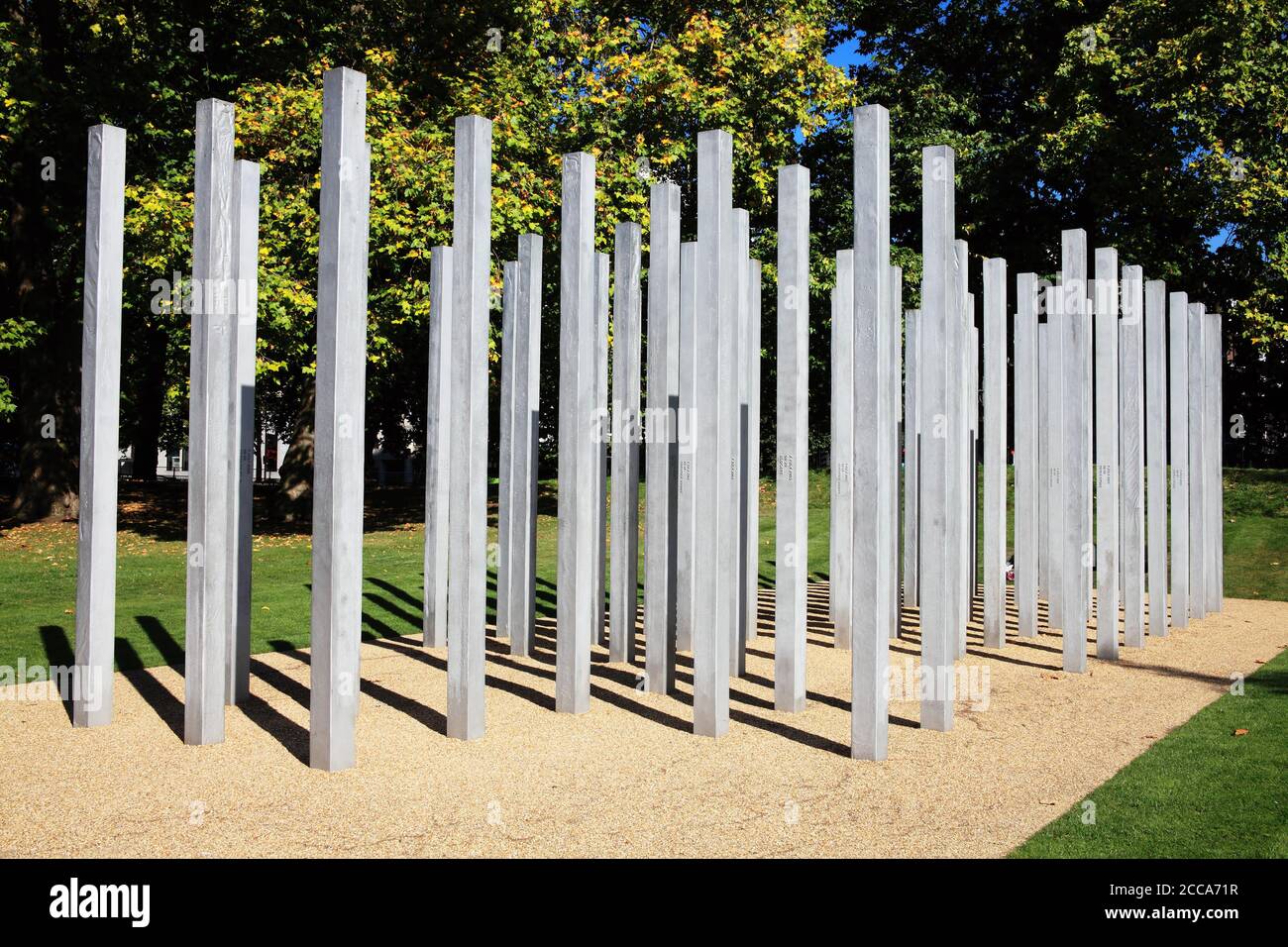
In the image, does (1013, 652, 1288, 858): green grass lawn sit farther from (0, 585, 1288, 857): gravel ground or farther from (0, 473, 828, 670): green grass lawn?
(0, 473, 828, 670): green grass lawn

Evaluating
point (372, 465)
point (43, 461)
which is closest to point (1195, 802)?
point (43, 461)

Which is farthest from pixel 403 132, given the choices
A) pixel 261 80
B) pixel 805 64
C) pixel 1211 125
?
pixel 1211 125

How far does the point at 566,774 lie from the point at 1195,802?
11.3 ft

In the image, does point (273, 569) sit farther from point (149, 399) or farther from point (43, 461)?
point (149, 399)

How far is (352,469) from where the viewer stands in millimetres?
6789

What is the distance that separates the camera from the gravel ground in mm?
5445

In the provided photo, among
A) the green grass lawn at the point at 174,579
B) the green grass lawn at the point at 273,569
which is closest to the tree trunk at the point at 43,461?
the green grass lawn at the point at 273,569

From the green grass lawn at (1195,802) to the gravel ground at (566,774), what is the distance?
165 mm

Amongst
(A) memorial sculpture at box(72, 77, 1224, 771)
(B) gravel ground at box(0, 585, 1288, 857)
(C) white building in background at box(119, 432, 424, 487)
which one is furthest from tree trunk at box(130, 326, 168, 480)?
(B) gravel ground at box(0, 585, 1288, 857)

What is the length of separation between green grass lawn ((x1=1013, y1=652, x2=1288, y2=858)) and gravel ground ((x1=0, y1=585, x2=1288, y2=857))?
165 millimetres

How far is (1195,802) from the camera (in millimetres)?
6117

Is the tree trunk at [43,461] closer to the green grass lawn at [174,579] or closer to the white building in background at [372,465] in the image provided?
the green grass lawn at [174,579]

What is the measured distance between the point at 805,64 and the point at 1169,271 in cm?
954

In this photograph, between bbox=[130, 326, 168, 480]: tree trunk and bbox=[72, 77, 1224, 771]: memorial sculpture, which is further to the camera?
bbox=[130, 326, 168, 480]: tree trunk
